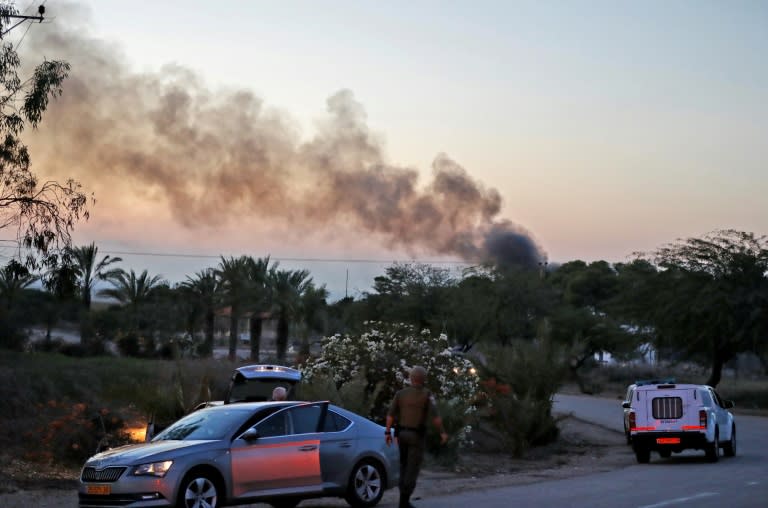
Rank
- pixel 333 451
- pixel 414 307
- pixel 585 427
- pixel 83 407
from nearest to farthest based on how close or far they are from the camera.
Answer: pixel 333 451, pixel 83 407, pixel 585 427, pixel 414 307

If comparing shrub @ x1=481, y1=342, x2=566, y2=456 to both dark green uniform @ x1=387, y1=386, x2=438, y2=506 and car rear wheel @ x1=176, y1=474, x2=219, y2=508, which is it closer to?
dark green uniform @ x1=387, y1=386, x2=438, y2=506

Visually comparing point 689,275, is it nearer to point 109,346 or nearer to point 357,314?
point 357,314

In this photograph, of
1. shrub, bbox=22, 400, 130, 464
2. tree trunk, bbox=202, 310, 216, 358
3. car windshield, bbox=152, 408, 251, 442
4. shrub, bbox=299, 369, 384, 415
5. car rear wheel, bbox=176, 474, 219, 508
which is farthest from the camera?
tree trunk, bbox=202, 310, 216, 358

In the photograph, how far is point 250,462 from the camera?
1367 cm

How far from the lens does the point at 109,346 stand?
207ft

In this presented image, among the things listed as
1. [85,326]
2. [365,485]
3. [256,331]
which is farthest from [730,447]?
[85,326]

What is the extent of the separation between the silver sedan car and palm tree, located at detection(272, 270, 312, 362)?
137 feet

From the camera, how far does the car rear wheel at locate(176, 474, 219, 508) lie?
12789 mm

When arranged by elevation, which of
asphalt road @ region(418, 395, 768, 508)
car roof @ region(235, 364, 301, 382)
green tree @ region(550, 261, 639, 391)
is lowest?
asphalt road @ region(418, 395, 768, 508)

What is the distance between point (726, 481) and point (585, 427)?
1646cm

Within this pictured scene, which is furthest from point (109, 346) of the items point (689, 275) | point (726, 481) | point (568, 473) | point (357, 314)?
point (726, 481)

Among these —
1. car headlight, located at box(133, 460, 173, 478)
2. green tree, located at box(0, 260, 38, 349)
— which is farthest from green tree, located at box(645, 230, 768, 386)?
car headlight, located at box(133, 460, 173, 478)

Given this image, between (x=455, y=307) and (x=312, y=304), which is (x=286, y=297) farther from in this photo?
(x=455, y=307)

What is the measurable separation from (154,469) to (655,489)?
862cm
